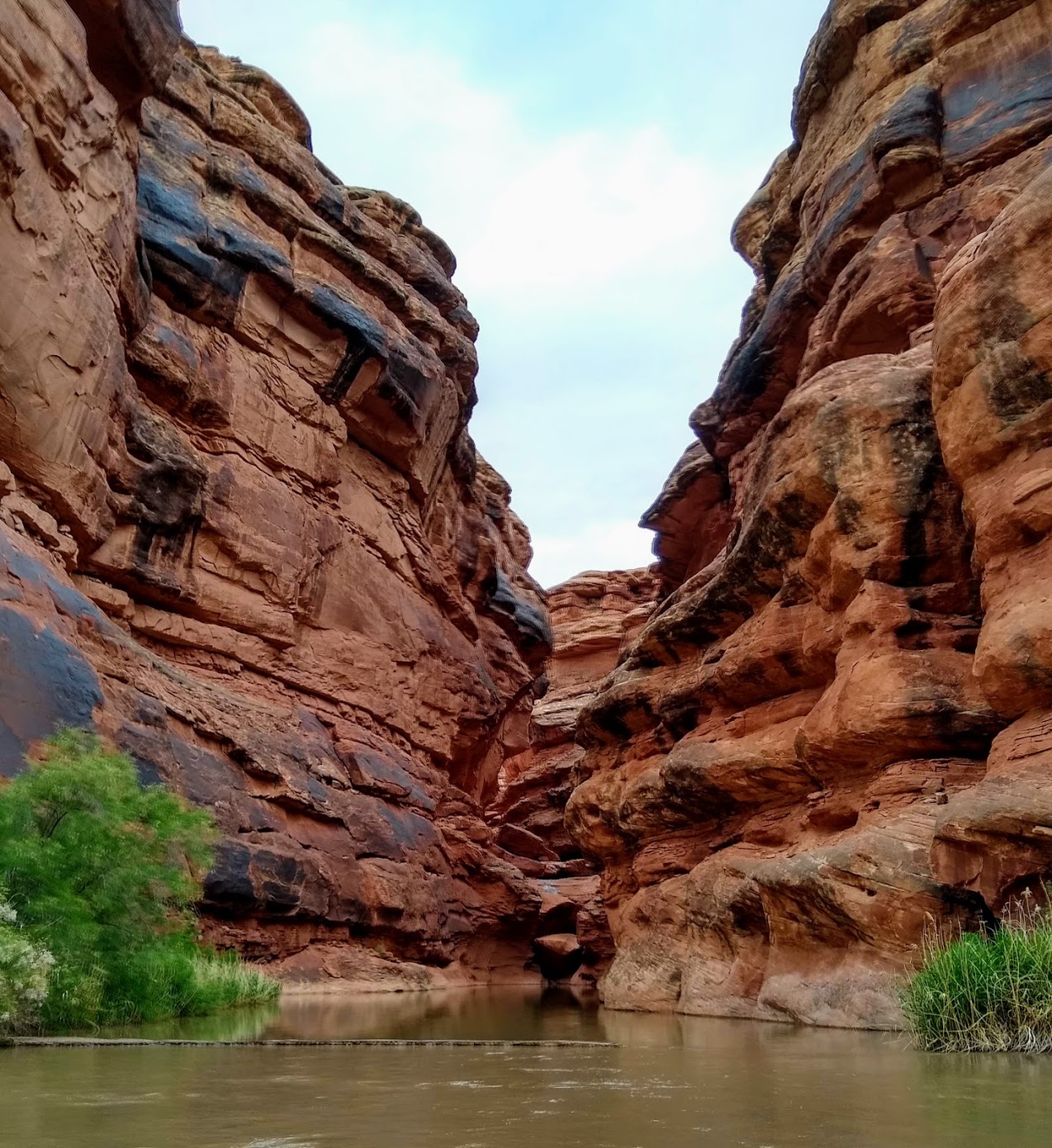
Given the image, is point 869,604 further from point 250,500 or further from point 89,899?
point 250,500

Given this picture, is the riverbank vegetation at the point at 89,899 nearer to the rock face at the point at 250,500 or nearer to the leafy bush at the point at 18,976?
the leafy bush at the point at 18,976

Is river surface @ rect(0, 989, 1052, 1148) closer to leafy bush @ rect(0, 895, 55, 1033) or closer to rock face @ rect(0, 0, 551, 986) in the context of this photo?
leafy bush @ rect(0, 895, 55, 1033)

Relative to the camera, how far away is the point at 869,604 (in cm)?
1600

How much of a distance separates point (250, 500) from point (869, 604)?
17086 mm

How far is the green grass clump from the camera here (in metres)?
8.85

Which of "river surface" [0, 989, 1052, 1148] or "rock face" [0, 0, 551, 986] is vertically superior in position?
"rock face" [0, 0, 551, 986]

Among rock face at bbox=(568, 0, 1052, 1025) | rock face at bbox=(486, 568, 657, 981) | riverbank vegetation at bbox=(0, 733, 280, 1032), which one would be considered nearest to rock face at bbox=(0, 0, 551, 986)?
riverbank vegetation at bbox=(0, 733, 280, 1032)

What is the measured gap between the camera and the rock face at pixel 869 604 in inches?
519

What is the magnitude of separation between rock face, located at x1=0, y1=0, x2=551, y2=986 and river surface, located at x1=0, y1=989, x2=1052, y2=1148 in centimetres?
929

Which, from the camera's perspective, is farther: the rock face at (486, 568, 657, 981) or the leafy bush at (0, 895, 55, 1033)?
the rock face at (486, 568, 657, 981)

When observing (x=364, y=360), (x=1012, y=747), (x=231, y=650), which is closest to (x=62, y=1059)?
(x=1012, y=747)

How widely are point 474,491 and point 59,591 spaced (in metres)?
23.3

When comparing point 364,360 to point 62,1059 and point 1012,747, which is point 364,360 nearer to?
point 1012,747

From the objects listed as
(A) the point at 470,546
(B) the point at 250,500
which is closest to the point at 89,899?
(B) the point at 250,500
